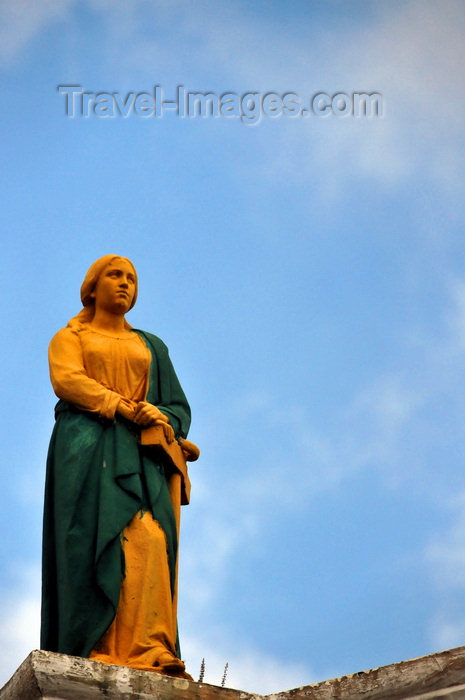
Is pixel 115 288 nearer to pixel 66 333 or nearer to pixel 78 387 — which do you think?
pixel 66 333

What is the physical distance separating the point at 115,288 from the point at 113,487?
2086 mm

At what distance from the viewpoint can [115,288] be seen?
1095 centimetres

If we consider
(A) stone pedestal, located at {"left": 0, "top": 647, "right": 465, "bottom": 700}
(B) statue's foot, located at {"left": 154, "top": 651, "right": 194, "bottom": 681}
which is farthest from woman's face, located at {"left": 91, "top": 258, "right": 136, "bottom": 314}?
(A) stone pedestal, located at {"left": 0, "top": 647, "right": 465, "bottom": 700}

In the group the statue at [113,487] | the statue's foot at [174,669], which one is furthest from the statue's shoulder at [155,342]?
the statue's foot at [174,669]

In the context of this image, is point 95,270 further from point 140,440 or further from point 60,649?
point 60,649

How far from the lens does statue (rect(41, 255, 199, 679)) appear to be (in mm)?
9086

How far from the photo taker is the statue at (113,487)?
29.8 feet

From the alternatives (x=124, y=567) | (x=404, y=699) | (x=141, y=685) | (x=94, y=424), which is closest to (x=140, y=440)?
(x=94, y=424)

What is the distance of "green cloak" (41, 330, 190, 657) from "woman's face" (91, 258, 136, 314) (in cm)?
114

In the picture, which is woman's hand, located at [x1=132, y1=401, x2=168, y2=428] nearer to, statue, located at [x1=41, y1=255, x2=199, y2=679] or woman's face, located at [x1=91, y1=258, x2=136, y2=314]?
statue, located at [x1=41, y1=255, x2=199, y2=679]

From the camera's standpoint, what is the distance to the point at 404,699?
7.57 m

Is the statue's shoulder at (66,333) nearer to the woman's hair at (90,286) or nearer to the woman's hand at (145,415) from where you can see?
the woman's hair at (90,286)

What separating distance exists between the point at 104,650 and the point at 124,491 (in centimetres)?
134

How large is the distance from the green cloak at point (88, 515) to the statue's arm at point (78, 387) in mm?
98
